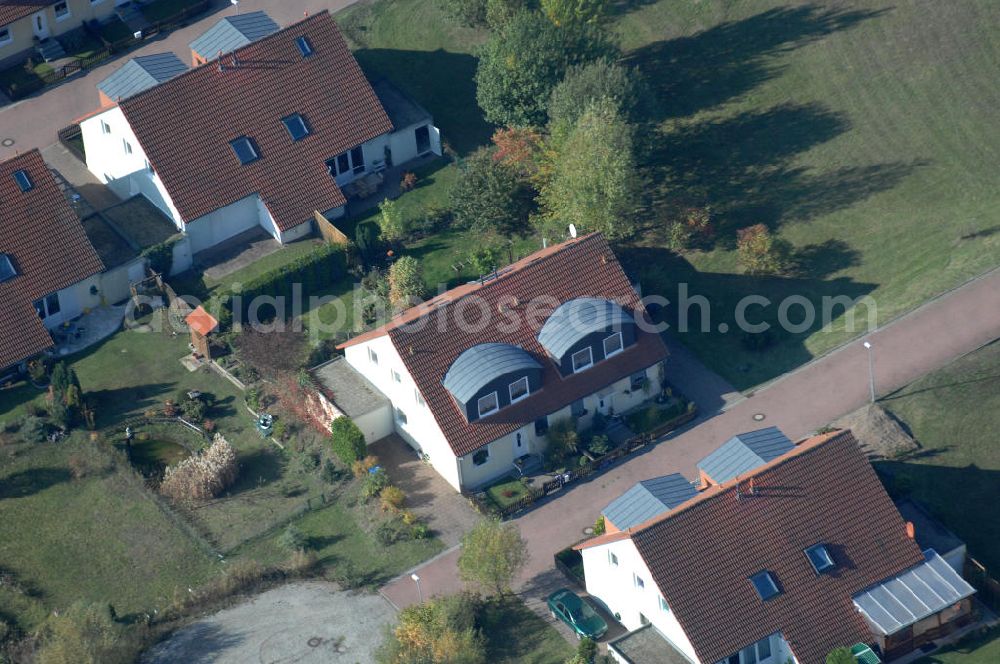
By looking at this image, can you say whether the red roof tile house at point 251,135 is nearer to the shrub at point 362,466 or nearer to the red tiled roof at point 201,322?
the red tiled roof at point 201,322

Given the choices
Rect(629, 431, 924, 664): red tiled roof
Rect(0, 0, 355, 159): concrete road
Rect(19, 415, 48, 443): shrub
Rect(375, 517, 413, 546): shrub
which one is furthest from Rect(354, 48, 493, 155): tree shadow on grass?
Rect(629, 431, 924, 664): red tiled roof

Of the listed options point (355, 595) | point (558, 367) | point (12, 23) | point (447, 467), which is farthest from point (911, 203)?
point (12, 23)

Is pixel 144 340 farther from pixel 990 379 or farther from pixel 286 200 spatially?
pixel 990 379

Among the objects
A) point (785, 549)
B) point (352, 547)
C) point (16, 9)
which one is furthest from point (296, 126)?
point (785, 549)

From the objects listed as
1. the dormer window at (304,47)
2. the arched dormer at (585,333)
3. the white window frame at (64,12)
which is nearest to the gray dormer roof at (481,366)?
the arched dormer at (585,333)

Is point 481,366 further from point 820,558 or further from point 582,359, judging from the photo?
point 820,558

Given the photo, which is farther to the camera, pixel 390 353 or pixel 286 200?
pixel 286 200

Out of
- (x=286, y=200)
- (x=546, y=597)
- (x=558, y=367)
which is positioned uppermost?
(x=286, y=200)
